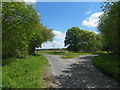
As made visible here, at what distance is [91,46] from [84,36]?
5.33 m

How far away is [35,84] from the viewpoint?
5.28 metres

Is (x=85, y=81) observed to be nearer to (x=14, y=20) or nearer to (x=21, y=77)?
(x=21, y=77)

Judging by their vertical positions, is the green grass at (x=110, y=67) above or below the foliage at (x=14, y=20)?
below

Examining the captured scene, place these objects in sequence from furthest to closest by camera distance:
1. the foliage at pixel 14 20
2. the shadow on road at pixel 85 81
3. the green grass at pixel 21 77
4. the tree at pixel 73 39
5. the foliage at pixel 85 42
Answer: the tree at pixel 73 39 < the foliage at pixel 85 42 < the foliage at pixel 14 20 < the shadow on road at pixel 85 81 < the green grass at pixel 21 77

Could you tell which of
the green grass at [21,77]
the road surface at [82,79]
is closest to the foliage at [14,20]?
the green grass at [21,77]

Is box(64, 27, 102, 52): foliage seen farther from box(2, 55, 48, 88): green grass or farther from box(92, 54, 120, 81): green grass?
box(2, 55, 48, 88): green grass

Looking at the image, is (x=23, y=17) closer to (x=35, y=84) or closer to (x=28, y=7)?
(x=28, y=7)

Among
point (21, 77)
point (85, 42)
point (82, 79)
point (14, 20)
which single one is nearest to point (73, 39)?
point (85, 42)

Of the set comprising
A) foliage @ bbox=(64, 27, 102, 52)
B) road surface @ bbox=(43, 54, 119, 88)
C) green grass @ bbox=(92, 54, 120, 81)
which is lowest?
road surface @ bbox=(43, 54, 119, 88)

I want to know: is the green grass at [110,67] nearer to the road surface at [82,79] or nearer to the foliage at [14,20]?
the road surface at [82,79]

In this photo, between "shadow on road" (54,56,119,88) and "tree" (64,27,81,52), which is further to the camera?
"tree" (64,27,81,52)

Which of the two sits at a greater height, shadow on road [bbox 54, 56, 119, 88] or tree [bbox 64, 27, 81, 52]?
tree [bbox 64, 27, 81, 52]

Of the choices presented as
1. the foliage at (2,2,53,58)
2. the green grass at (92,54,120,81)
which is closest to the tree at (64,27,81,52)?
the green grass at (92,54,120,81)

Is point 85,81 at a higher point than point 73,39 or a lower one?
lower
